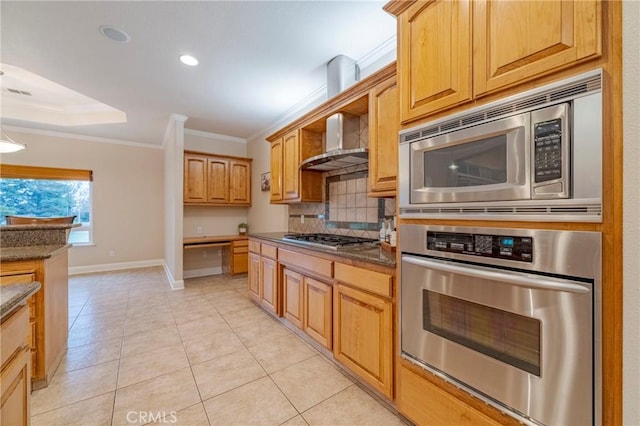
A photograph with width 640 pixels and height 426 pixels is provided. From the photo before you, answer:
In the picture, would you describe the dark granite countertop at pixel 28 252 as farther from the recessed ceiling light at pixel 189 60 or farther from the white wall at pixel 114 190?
the white wall at pixel 114 190

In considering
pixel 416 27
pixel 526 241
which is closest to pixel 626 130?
pixel 526 241

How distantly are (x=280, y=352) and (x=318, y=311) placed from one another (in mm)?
540

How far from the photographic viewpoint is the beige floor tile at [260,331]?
2.56 metres

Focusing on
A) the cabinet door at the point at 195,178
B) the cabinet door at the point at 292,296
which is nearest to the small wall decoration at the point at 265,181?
the cabinet door at the point at 195,178

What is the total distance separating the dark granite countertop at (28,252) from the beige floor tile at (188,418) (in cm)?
138

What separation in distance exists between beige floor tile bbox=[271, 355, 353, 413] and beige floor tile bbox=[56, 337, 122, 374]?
4.98ft

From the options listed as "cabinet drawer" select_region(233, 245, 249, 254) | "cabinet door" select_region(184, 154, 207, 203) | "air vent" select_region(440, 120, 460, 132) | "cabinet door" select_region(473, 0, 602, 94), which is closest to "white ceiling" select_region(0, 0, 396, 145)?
"cabinet door" select_region(184, 154, 207, 203)

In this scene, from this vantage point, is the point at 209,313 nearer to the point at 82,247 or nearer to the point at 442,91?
the point at 442,91

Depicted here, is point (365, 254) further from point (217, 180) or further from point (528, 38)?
point (217, 180)

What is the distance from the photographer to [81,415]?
1580mm

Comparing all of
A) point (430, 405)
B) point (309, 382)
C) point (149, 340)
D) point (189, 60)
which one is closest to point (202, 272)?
point (149, 340)

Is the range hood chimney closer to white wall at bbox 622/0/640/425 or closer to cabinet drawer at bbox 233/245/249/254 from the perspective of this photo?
white wall at bbox 622/0/640/425

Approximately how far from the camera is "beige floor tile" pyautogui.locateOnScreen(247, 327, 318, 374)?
7.02 feet

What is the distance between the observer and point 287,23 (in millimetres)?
2160
